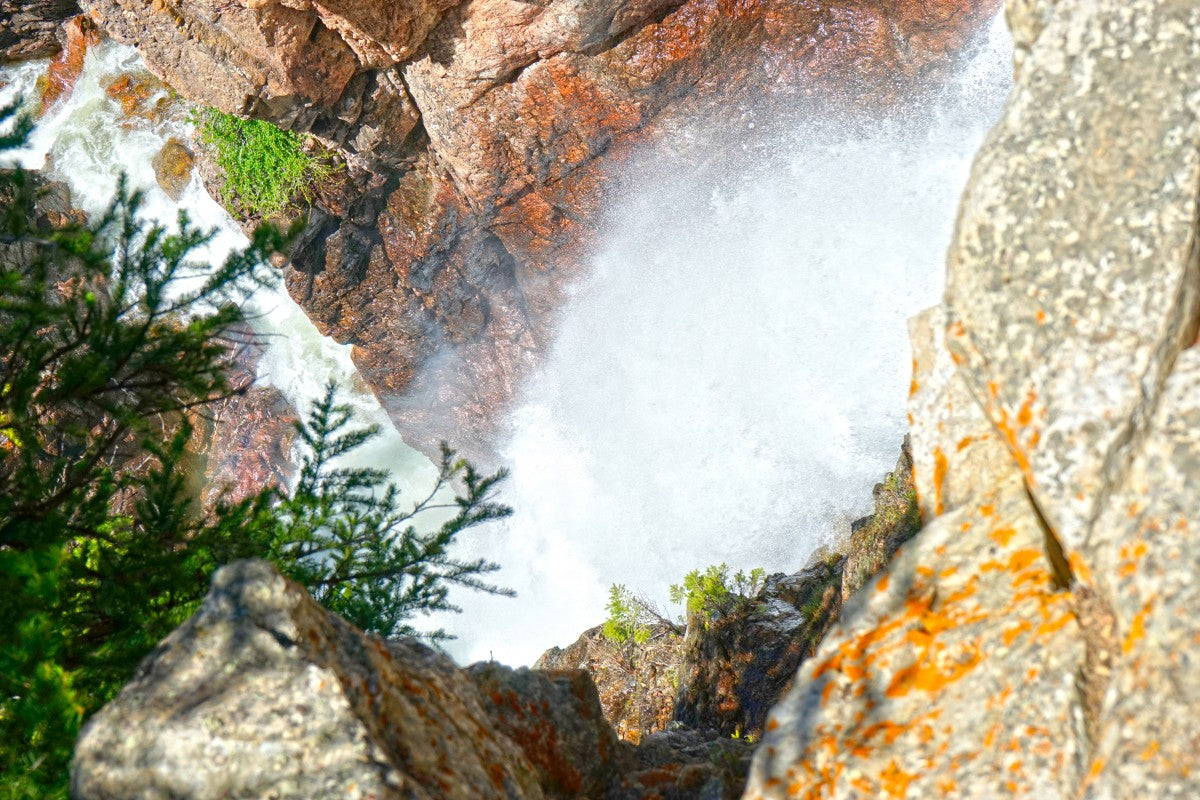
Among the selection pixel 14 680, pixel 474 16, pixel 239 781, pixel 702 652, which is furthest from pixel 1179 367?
pixel 474 16

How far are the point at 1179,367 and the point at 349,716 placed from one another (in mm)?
2486

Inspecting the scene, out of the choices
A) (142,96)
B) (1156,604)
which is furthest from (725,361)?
(142,96)

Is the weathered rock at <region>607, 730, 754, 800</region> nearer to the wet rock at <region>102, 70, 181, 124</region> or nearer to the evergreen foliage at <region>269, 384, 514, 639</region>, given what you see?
the evergreen foliage at <region>269, 384, 514, 639</region>

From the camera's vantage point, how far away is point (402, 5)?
8.93 m

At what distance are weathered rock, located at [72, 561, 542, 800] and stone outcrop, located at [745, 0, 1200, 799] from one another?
1.09m

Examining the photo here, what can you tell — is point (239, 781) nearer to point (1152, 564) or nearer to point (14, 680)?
point (14, 680)

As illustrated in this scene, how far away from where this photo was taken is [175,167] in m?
14.2

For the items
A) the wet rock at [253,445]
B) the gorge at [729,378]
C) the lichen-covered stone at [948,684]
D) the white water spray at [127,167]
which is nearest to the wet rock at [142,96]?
the white water spray at [127,167]

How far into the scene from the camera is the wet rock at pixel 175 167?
14211 mm

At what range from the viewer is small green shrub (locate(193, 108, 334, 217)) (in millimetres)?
11219

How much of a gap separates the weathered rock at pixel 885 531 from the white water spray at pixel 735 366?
8.41ft

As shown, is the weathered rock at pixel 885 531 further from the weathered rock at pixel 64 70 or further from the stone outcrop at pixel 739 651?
the weathered rock at pixel 64 70

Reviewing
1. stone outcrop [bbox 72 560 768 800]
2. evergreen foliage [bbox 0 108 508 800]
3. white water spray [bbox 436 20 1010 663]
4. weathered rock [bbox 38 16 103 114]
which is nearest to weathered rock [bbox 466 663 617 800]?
stone outcrop [bbox 72 560 768 800]

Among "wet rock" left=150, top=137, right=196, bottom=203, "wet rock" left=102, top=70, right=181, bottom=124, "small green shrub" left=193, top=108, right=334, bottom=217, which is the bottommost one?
"small green shrub" left=193, top=108, right=334, bottom=217
